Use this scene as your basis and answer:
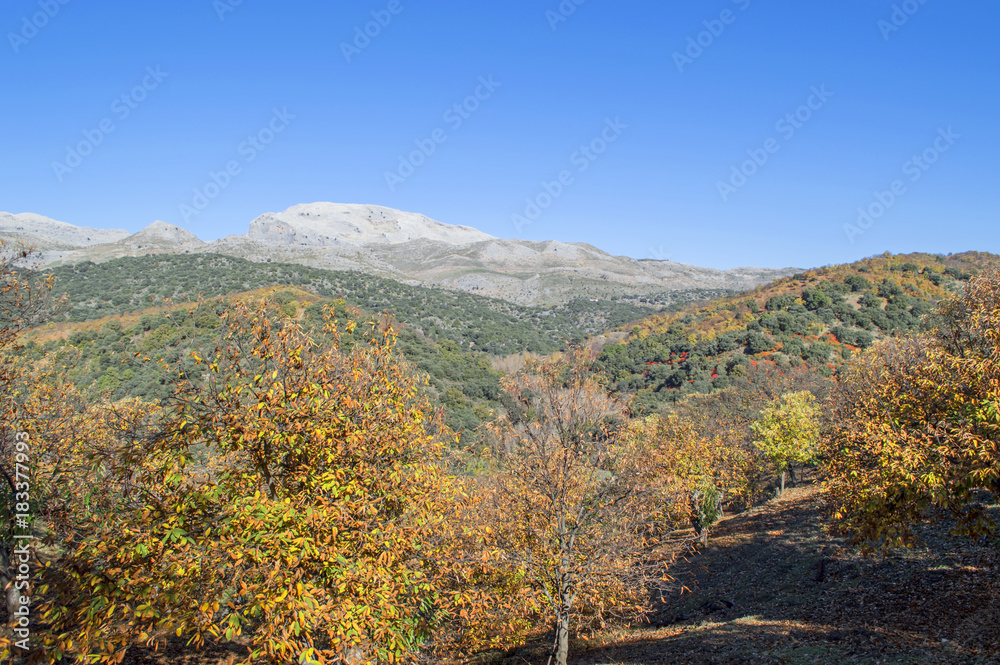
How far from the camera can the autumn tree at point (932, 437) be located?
9.87m

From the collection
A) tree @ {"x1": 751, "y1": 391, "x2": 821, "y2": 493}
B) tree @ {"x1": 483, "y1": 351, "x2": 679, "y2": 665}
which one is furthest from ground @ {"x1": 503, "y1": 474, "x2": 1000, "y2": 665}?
tree @ {"x1": 751, "y1": 391, "x2": 821, "y2": 493}

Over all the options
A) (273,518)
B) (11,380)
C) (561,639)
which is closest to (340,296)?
(11,380)

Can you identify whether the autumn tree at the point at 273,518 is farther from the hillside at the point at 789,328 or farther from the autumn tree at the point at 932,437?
the hillside at the point at 789,328

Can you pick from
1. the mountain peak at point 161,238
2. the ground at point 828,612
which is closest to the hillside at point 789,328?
the ground at point 828,612

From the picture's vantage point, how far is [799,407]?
32.6 m

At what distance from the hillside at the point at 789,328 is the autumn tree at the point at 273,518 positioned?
57.9m

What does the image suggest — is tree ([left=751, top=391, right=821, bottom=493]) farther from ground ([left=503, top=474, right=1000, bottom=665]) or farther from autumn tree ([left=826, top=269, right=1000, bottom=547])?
autumn tree ([left=826, top=269, right=1000, bottom=547])

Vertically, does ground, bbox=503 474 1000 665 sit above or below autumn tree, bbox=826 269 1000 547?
below

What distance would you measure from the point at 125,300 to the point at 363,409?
7694cm

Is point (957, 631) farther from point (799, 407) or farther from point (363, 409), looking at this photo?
point (799, 407)

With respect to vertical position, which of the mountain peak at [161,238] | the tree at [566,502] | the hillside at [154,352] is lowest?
the tree at [566,502]

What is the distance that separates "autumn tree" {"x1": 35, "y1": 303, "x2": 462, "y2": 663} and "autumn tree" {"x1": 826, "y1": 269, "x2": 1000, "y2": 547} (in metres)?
9.22

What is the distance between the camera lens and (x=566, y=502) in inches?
545

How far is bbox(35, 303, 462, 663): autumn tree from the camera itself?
6.05 metres
